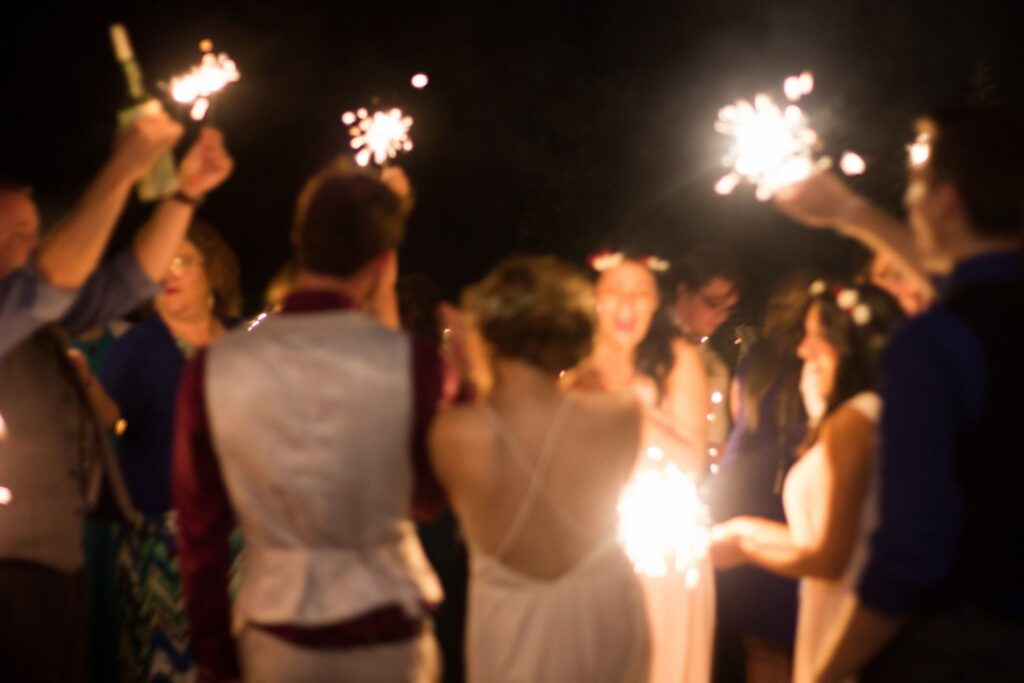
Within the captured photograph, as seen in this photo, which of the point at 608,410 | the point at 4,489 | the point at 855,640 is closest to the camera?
the point at 855,640

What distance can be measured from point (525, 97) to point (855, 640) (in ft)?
24.3

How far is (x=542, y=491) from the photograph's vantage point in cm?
268

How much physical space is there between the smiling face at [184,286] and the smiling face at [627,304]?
1.68m

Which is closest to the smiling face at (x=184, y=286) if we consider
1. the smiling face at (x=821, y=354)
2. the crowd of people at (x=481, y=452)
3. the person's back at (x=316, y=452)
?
the crowd of people at (x=481, y=452)

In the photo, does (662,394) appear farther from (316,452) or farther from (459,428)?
(316,452)

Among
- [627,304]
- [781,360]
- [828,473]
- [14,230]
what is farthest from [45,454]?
[781,360]

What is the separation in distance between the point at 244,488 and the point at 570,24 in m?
7.22

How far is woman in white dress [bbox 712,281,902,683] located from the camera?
9.21ft

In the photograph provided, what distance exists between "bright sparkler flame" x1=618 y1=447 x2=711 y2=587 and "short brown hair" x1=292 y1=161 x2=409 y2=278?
4.95 feet

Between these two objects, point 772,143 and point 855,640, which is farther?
point 772,143

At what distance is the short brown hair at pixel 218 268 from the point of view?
4.47m

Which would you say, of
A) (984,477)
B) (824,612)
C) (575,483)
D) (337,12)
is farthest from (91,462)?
(337,12)

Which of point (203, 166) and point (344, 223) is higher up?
point (203, 166)

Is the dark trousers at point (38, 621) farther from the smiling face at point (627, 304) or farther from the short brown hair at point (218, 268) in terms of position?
the smiling face at point (627, 304)
